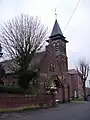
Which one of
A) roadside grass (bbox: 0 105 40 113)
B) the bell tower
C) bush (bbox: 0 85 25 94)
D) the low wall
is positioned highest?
the bell tower

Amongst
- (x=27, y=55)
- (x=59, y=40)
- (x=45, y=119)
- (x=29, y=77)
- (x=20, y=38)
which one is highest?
(x=59, y=40)

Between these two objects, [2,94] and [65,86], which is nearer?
[2,94]

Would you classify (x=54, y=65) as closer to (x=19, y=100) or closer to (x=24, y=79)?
(x=24, y=79)

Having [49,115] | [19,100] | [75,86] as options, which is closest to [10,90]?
[19,100]

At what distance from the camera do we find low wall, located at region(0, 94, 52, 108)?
26783 mm

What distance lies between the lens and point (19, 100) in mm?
29156

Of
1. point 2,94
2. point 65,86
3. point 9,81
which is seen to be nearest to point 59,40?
point 65,86

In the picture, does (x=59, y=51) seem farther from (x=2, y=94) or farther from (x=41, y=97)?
(x=2, y=94)

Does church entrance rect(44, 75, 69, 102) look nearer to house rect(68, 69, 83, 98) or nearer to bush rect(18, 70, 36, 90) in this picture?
bush rect(18, 70, 36, 90)

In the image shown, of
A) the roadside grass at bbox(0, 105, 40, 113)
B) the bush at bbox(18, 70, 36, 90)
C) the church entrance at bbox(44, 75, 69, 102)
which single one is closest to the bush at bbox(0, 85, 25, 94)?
the roadside grass at bbox(0, 105, 40, 113)

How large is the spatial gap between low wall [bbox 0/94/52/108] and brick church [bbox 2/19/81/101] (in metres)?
12.3

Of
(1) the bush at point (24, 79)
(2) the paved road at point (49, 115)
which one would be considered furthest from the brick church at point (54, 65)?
(2) the paved road at point (49, 115)

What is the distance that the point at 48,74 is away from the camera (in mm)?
50062

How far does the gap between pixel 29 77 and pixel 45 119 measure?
61.9ft
